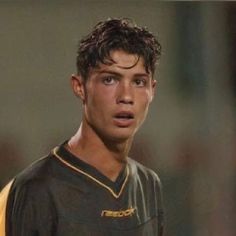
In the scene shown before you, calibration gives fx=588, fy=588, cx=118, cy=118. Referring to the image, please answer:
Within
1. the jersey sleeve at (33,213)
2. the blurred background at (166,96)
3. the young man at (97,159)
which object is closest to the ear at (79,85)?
the young man at (97,159)

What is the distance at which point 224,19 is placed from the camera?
117 cm

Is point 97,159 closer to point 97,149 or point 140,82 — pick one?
point 97,149

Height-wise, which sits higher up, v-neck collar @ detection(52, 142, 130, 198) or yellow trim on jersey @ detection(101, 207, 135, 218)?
v-neck collar @ detection(52, 142, 130, 198)

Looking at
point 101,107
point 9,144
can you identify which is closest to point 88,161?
point 101,107

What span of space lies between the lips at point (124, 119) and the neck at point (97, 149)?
0.14 ft

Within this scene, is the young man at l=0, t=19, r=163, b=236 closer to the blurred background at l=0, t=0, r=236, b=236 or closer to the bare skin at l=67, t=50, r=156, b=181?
the bare skin at l=67, t=50, r=156, b=181

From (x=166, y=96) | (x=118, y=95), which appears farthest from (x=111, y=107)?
(x=166, y=96)

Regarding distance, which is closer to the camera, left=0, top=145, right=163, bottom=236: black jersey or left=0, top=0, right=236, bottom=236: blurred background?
left=0, top=145, right=163, bottom=236: black jersey

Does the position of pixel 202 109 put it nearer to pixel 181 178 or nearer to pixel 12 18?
pixel 181 178

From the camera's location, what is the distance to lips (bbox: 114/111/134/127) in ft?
2.60

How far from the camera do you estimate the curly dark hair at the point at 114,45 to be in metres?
0.79

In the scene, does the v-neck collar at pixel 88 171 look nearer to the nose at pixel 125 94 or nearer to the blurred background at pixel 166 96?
the nose at pixel 125 94

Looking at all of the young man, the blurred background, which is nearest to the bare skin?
the young man

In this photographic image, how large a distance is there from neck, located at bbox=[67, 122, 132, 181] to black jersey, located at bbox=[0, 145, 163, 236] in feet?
0.03
